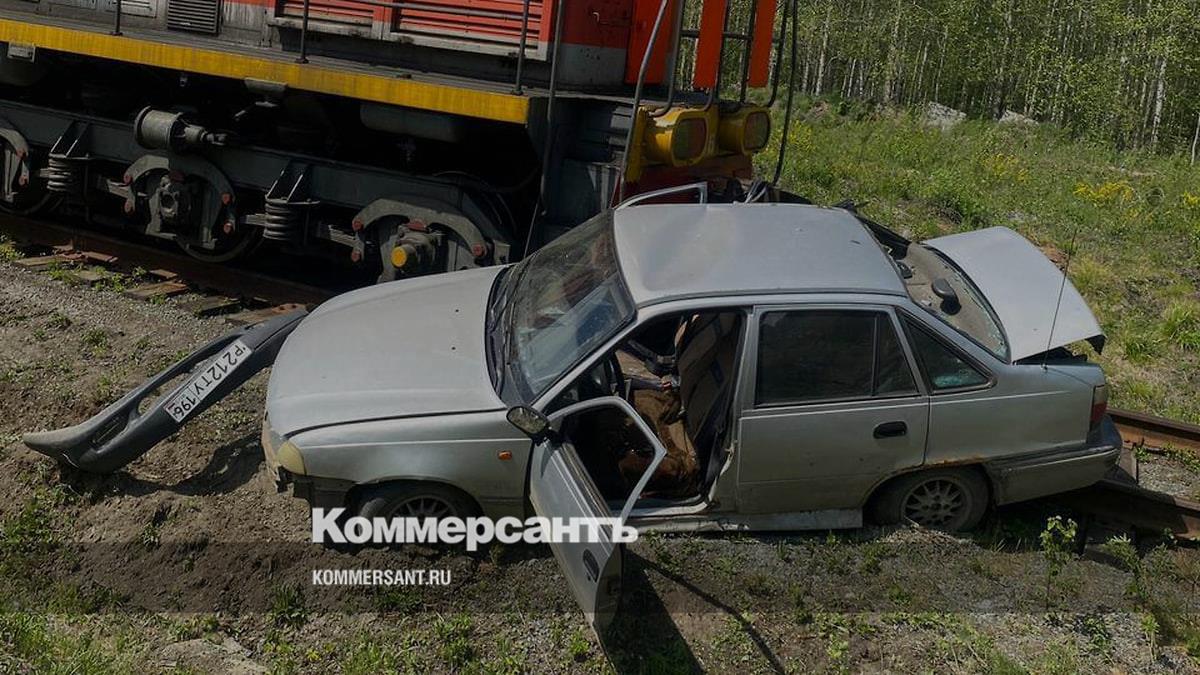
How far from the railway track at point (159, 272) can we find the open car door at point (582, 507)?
4.04 m

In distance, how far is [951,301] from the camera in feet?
16.3

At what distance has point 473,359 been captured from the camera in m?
4.61

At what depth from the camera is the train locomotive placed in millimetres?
6527

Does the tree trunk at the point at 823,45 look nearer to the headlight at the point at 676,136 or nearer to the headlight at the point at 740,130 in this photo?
the headlight at the point at 740,130

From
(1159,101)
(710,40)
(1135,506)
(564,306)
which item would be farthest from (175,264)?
(1159,101)

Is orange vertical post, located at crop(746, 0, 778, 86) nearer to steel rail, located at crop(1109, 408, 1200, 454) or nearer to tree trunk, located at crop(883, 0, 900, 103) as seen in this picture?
steel rail, located at crop(1109, 408, 1200, 454)

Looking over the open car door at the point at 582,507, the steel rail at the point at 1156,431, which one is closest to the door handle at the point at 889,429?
the open car door at the point at 582,507

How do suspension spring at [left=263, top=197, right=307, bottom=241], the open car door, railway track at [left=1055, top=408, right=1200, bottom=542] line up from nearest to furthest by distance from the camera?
the open car door
railway track at [left=1055, top=408, right=1200, bottom=542]
suspension spring at [left=263, top=197, right=307, bottom=241]

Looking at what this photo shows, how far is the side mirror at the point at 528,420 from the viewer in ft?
13.3

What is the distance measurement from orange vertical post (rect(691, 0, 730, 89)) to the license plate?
3.67 m

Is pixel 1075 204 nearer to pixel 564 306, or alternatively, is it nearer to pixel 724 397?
pixel 724 397

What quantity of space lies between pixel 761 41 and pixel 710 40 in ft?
4.07

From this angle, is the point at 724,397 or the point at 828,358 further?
the point at 724,397

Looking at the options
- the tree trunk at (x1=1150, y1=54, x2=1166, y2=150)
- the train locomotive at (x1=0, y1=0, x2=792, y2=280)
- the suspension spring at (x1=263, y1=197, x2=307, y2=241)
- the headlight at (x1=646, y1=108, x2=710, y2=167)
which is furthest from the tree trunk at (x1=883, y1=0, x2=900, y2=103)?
the suspension spring at (x1=263, y1=197, x2=307, y2=241)
